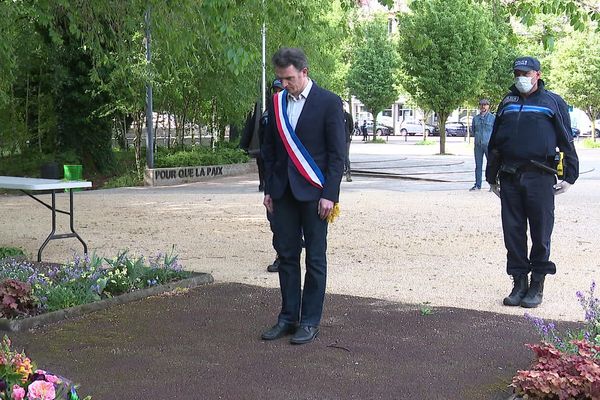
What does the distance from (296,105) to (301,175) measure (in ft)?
1.57

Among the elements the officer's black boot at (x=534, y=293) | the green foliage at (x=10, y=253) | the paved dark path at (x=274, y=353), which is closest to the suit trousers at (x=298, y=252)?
the paved dark path at (x=274, y=353)

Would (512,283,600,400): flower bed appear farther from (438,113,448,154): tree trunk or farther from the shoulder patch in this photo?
Answer: (438,113,448,154): tree trunk

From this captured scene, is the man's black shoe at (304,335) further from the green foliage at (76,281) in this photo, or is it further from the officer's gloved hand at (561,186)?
the officer's gloved hand at (561,186)

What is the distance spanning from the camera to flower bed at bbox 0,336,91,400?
3148mm

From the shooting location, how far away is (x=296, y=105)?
5125 mm

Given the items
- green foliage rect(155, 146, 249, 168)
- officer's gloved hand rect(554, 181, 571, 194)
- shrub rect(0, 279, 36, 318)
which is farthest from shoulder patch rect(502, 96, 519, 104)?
green foliage rect(155, 146, 249, 168)

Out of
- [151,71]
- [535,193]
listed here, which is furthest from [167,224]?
[151,71]

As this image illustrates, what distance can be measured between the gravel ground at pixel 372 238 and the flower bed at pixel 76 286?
747mm

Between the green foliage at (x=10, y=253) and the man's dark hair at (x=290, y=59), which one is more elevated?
the man's dark hair at (x=290, y=59)

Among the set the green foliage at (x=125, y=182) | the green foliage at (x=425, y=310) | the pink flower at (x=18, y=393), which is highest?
the green foliage at (x=125, y=182)

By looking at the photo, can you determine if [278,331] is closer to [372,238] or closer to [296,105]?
[296,105]

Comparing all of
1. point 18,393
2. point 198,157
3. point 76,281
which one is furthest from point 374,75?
point 18,393

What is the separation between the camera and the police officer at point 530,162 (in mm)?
6066

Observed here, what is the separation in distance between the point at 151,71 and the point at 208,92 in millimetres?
4348
